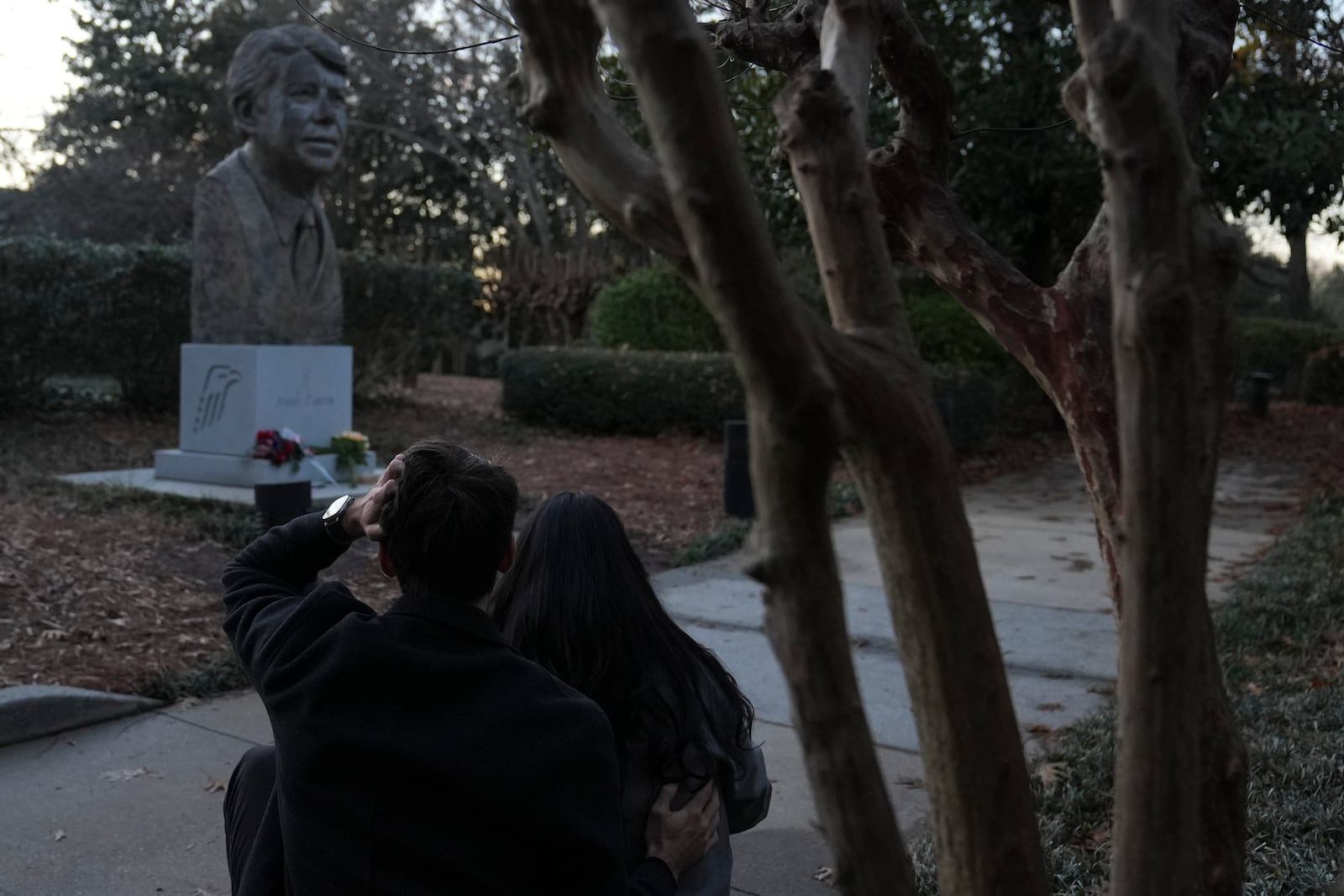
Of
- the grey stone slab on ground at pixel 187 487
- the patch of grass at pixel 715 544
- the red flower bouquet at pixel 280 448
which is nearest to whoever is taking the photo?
the patch of grass at pixel 715 544

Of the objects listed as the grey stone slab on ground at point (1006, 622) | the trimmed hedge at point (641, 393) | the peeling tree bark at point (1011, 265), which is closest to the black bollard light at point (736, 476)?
the grey stone slab on ground at point (1006, 622)

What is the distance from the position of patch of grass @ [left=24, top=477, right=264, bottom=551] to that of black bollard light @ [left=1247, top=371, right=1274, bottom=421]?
17.5m

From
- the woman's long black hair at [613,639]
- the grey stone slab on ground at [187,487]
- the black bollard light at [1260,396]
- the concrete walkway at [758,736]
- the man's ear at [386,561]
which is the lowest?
the concrete walkway at [758,736]

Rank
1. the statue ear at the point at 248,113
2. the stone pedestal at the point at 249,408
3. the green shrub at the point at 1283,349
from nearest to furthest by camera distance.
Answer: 1. the stone pedestal at the point at 249,408
2. the statue ear at the point at 248,113
3. the green shrub at the point at 1283,349

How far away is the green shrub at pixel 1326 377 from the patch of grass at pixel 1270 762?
1994 centimetres

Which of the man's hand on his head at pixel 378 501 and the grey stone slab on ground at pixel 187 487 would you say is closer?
the man's hand on his head at pixel 378 501

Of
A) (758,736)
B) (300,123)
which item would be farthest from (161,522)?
(758,736)

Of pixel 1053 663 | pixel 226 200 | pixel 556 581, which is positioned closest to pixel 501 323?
pixel 226 200

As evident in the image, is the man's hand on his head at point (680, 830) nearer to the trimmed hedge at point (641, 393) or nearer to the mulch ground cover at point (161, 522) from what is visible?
the mulch ground cover at point (161, 522)

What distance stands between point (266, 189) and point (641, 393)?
529 centimetres

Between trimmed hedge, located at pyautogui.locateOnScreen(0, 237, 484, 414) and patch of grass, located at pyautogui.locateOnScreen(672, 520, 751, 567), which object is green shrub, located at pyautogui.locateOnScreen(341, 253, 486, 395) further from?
patch of grass, located at pyautogui.locateOnScreen(672, 520, 751, 567)

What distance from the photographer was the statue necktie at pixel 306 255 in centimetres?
1077

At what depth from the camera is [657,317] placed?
16.9 meters

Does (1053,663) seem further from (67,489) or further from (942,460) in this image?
(67,489)
